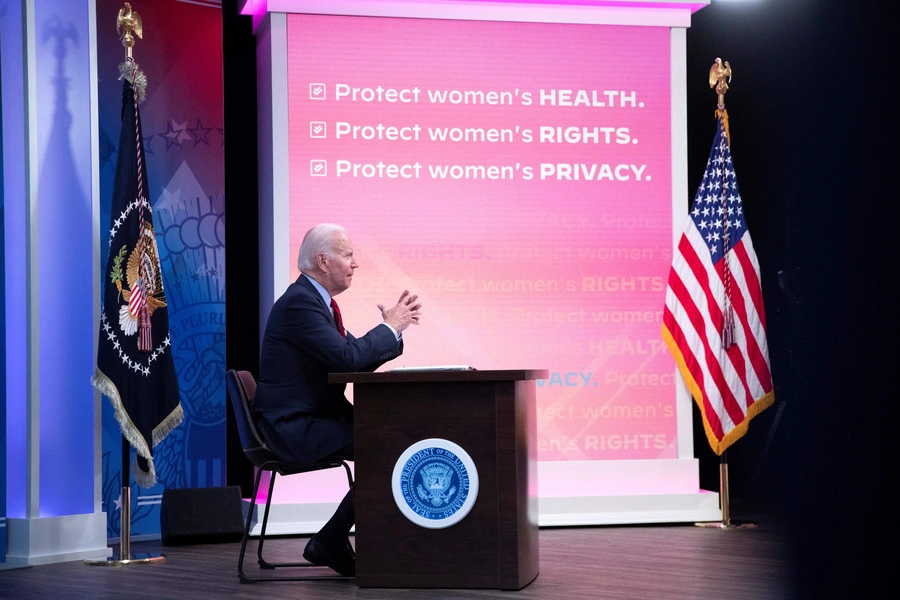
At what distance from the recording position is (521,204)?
5.57 m

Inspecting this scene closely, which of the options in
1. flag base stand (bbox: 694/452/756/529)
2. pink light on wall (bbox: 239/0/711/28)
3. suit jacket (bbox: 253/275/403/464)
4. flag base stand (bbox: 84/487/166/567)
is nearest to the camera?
suit jacket (bbox: 253/275/403/464)

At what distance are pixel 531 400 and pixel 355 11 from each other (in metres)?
2.80

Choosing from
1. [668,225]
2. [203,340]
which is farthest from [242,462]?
[668,225]

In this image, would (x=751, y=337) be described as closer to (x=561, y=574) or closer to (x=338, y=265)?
(x=561, y=574)

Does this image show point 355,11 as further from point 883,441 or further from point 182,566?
point 883,441

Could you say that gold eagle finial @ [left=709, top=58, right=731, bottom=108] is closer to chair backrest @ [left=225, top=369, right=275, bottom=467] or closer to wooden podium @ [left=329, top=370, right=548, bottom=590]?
wooden podium @ [left=329, top=370, right=548, bottom=590]

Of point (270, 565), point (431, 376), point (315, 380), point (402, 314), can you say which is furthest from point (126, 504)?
point (431, 376)

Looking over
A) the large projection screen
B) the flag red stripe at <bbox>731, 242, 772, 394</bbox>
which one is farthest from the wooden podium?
the flag red stripe at <bbox>731, 242, 772, 394</bbox>

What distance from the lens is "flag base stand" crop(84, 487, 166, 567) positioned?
4316mm

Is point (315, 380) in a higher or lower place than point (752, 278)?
lower

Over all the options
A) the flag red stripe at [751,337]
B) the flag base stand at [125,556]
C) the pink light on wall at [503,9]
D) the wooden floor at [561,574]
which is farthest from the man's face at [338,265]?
the flag red stripe at [751,337]

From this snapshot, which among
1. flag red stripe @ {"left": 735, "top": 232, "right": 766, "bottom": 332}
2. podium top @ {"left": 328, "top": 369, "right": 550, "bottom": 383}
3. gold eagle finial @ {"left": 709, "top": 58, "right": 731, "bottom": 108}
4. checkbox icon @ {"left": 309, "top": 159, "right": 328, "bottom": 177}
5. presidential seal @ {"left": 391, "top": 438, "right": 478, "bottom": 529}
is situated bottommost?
presidential seal @ {"left": 391, "top": 438, "right": 478, "bottom": 529}

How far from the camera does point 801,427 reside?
0.82 metres

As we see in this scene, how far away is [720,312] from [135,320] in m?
3.07
